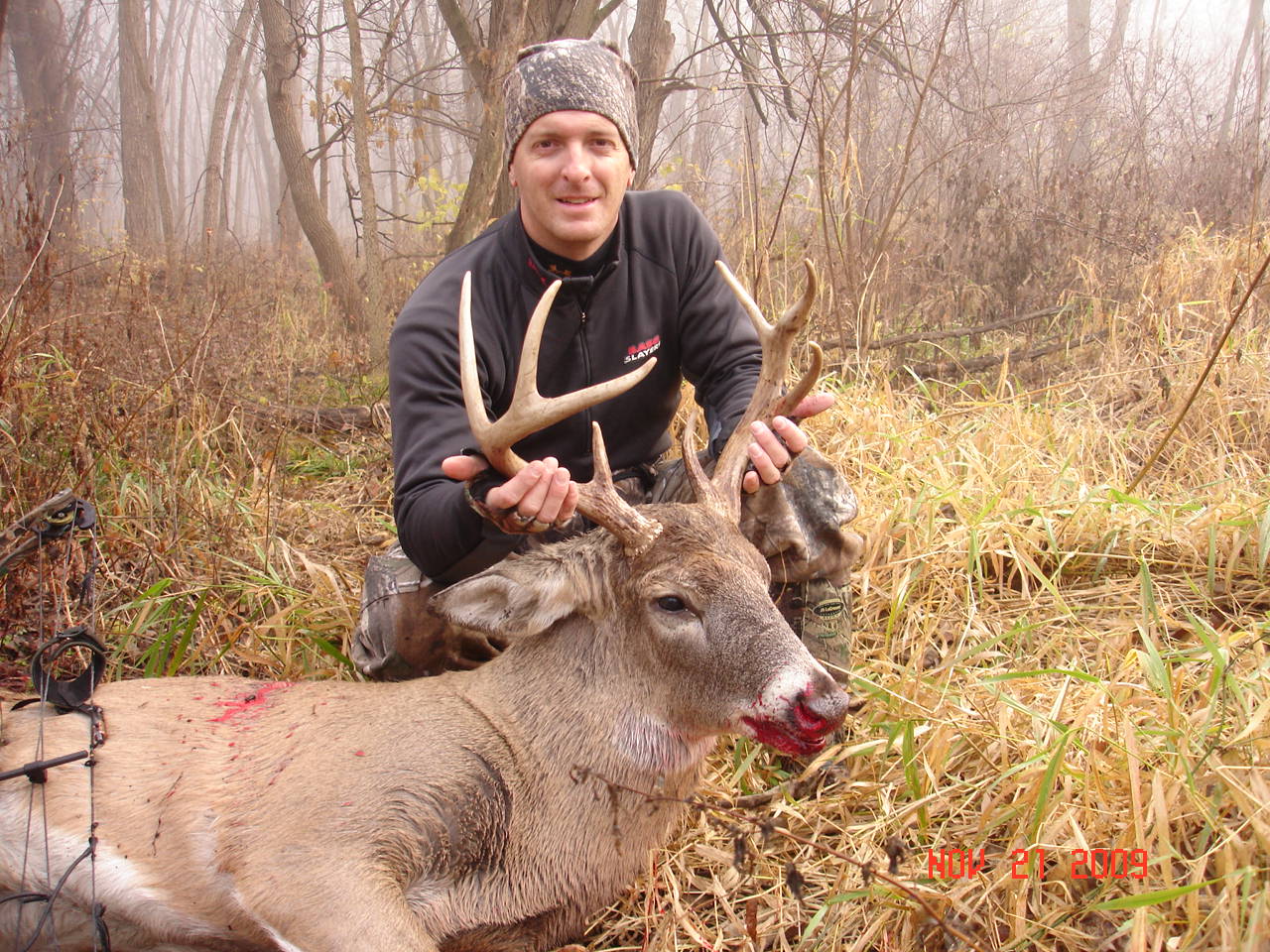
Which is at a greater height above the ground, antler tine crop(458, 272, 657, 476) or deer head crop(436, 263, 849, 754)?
antler tine crop(458, 272, 657, 476)

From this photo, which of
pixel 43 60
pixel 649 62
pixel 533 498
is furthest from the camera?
pixel 43 60

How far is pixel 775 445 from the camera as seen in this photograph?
9.04ft

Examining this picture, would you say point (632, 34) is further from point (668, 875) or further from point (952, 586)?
point (668, 875)

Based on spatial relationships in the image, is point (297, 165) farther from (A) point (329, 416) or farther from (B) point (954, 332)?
(B) point (954, 332)

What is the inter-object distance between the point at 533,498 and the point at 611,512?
9.5 inches

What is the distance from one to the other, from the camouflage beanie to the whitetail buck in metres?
1.12

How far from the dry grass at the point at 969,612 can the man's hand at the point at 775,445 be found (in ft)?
2.65

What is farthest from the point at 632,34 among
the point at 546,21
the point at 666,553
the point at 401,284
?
the point at 666,553

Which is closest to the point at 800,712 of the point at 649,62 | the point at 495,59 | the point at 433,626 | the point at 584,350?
the point at 433,626

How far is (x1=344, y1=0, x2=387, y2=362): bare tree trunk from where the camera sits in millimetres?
6219

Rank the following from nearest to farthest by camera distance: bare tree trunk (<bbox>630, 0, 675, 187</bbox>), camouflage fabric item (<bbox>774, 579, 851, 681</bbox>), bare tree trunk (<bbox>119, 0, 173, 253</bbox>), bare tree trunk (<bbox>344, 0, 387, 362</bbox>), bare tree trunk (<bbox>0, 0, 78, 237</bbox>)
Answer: camouflage fabric item (<bbox>774, 579, 851, 681</bbox>)
bare tree trunk (<bbox>344, 0, 387, 362</bbox>)
bare tree trunk (<bbox>630, 0, 675, 187</bbox>)
bare tree trunk (<bbox>0, 0, 78, 237</bbox>)
bare tree trunk (<bbox>119, 0, 173, 253</bbox>)

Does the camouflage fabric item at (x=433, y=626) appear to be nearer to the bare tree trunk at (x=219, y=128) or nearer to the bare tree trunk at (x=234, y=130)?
the bare tree trunk at (x=234, y=130)

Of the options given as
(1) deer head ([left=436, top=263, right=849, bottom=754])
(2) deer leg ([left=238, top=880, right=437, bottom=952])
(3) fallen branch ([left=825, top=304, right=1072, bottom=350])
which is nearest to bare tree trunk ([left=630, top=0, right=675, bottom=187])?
(3) fallen branch ([left=825, top=304, right=1072, bottom=350])
